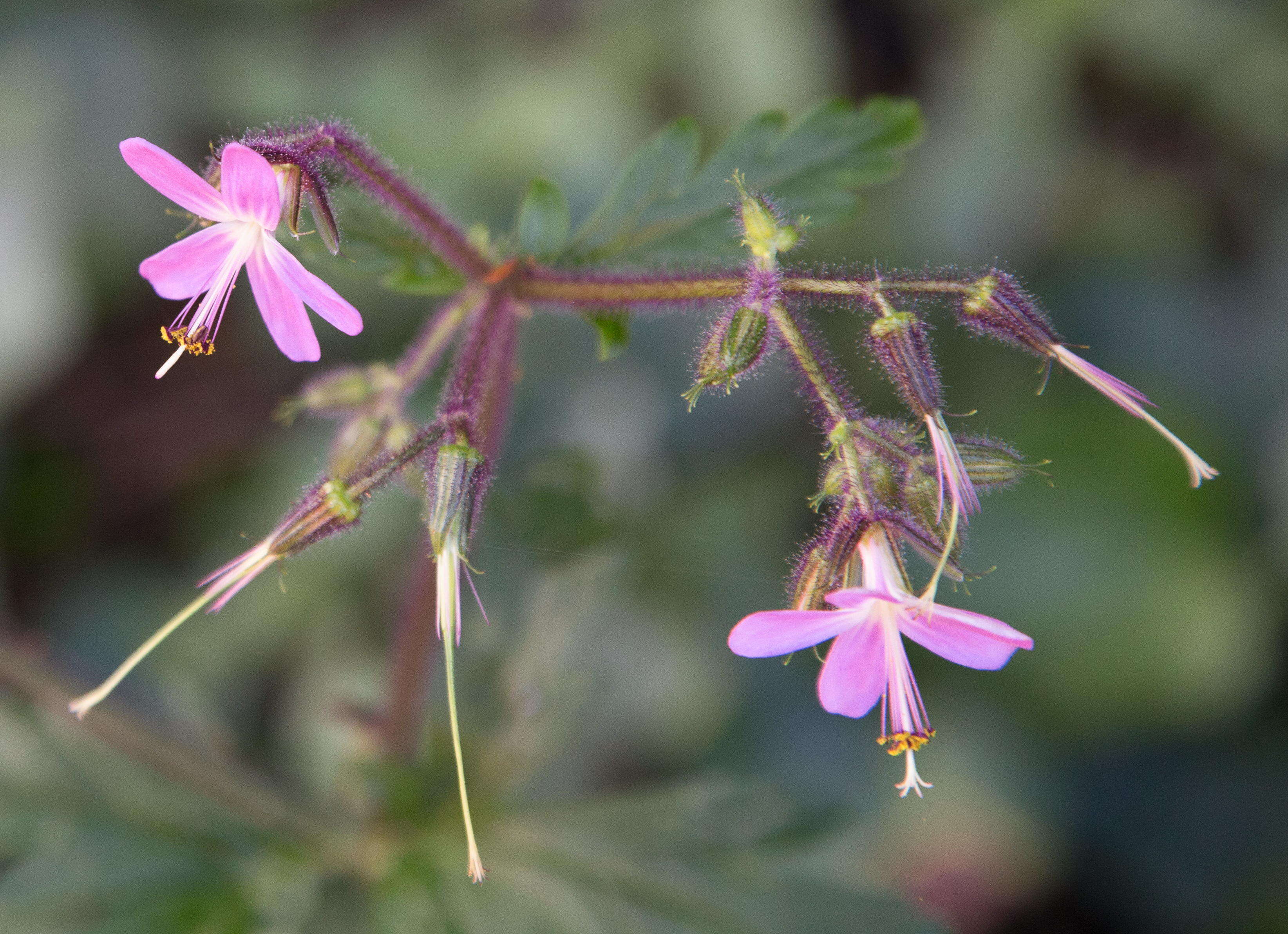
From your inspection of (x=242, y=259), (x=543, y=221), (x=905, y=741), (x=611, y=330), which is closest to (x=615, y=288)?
(x=611, y=330)

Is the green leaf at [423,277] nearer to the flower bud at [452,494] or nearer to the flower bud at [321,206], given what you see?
the flower bud at [321,206]

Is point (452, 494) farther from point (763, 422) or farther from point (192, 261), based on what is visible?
point (763, 422)

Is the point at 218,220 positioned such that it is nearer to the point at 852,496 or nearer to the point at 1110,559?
the point at 852,496

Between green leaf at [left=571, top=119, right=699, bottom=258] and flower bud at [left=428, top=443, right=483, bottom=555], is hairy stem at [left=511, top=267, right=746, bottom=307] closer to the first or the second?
green leaf at [left=571, top=119, right=699, bottom=258]

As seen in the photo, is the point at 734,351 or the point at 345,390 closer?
the point at 734,351

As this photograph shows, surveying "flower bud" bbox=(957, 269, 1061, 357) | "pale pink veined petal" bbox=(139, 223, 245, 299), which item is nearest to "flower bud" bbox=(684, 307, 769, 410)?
"flower bud" bbox=(957, 269, 1061, 357)

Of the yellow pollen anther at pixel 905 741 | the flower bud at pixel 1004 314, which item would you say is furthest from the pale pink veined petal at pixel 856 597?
the flower bud at pixel 1004 314

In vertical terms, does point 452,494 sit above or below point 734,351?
below
